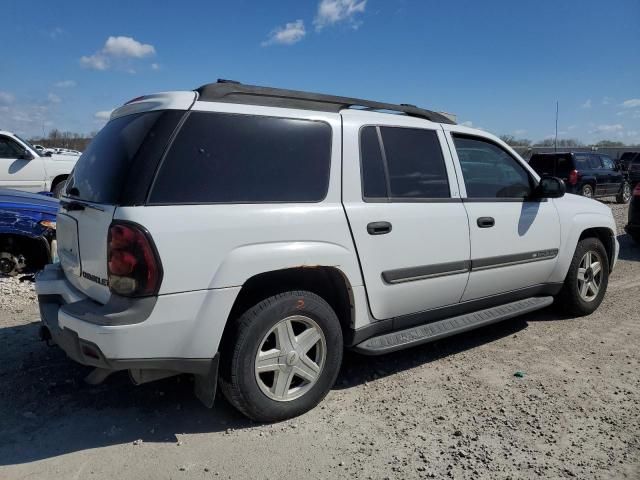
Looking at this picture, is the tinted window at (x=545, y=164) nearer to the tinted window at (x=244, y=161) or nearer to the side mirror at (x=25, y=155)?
the side mirror at (x=25, y=155)

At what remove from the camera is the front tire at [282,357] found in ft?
9.68

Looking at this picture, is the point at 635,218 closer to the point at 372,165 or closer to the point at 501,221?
the point at 501,221

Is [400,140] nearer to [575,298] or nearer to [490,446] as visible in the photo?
[490,446]

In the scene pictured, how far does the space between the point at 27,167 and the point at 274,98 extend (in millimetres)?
8762

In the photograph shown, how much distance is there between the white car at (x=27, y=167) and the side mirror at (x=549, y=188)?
871cm

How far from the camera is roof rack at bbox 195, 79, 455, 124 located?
307 cm

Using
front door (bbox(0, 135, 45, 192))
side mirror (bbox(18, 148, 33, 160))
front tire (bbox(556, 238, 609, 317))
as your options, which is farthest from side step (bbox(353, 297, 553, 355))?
side mirror (bbox(18, 148, 33, 160))

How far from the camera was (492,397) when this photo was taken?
139 inches

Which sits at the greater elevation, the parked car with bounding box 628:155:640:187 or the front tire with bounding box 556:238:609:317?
the parked car with bounding box 628:155:640:187

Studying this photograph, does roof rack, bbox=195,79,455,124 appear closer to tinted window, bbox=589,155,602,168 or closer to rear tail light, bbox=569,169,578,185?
rear tail light, bbox=569,169,578,185

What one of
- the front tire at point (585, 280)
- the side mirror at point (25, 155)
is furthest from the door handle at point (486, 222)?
the side mirror at point (25, 155)

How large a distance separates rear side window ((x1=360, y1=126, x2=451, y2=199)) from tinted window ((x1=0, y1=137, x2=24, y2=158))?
357 inches

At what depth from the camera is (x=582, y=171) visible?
1580 centimetres

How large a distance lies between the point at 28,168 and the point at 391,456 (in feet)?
32.3
